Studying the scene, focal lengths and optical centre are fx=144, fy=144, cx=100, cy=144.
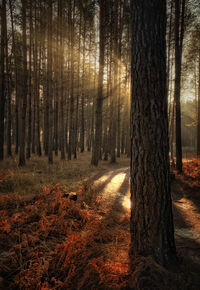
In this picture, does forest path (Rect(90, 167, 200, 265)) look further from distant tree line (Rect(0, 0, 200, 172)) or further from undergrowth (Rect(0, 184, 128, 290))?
distant tree line (Rect(0, 0, 200, 172))

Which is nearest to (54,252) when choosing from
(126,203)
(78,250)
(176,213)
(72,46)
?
(78,250)

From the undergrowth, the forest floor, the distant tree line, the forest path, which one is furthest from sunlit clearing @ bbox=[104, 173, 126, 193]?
the distant tree line

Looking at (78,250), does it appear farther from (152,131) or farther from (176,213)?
(176,213)

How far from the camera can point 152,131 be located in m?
2.13

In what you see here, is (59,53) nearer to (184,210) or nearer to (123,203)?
(123,203)

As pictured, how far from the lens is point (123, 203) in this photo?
4.77m

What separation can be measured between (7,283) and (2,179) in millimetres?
4367

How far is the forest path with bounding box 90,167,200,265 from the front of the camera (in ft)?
7.81

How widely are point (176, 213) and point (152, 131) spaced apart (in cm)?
342

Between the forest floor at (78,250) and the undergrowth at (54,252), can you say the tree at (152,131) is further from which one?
the undergrowth at (54,252)

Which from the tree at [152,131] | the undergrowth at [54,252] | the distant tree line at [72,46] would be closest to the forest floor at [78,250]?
the undergrowth at [54,252]

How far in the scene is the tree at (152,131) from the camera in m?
2.11

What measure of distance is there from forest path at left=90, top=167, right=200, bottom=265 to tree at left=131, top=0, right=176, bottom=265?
0.45 metres

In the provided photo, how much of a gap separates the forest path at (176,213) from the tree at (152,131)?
0.45 metres
